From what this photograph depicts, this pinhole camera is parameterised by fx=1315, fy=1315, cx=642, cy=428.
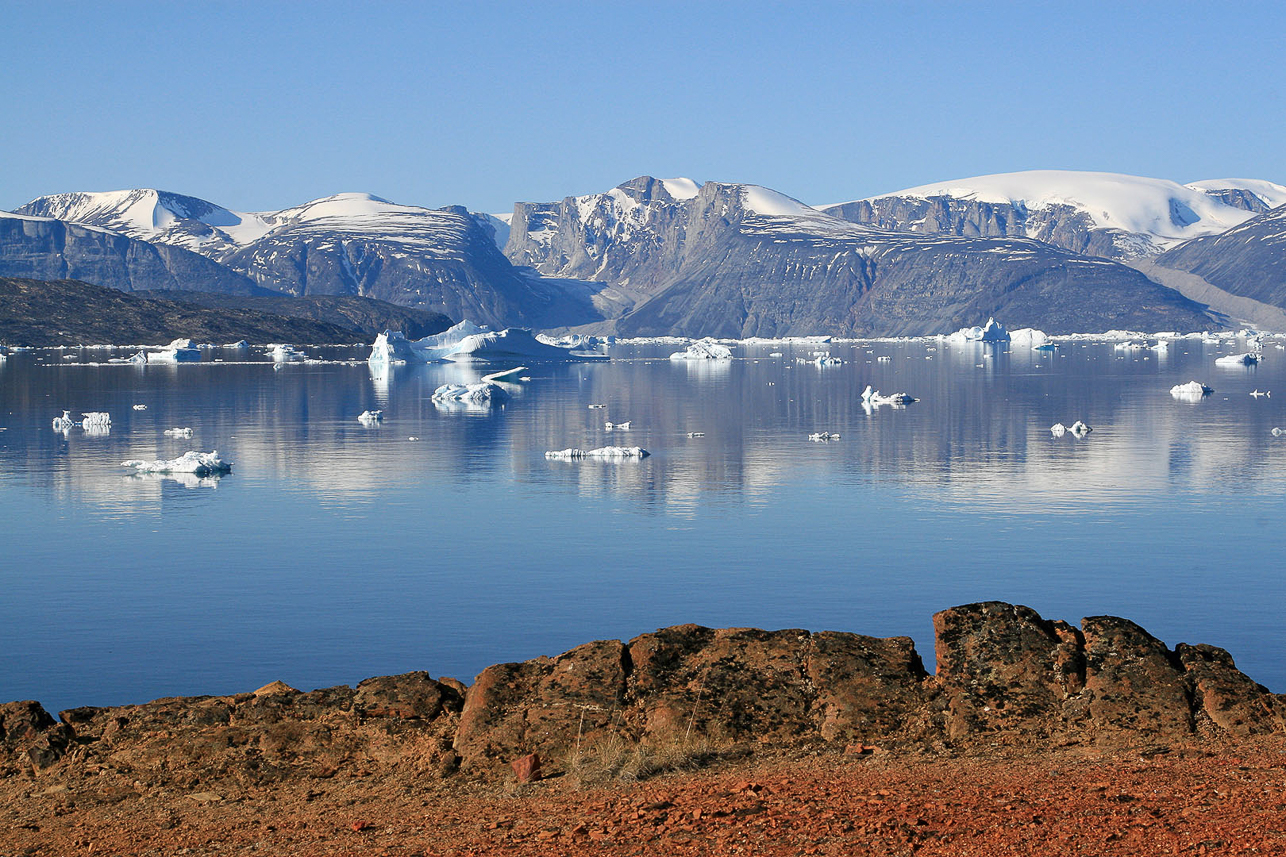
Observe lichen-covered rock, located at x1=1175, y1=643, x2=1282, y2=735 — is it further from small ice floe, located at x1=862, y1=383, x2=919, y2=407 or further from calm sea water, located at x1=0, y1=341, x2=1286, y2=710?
small ice floe, located at x1=862, y1=383, x2=919, y2=407

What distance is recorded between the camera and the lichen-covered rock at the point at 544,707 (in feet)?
35.0

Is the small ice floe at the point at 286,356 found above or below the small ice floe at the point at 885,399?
above

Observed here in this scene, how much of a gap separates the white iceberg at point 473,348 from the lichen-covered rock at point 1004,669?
131682 millimetres

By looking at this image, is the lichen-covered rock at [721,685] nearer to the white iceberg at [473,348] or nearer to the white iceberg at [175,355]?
the white iceberg at [473,348]

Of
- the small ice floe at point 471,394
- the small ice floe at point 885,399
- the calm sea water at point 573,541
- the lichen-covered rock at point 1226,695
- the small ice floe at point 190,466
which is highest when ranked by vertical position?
the small ice floe at point 471,394

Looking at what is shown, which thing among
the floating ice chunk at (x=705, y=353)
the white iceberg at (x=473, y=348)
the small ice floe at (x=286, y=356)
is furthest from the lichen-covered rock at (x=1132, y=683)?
the floating ice chunk at (x=705, y=353)

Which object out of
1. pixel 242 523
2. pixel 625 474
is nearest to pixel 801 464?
pixel 625 474

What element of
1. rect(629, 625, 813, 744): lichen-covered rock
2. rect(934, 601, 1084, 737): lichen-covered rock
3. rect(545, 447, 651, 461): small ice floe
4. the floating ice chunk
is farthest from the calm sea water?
the floating ice chunk

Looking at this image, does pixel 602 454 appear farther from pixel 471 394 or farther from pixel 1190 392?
pixel 1190 392

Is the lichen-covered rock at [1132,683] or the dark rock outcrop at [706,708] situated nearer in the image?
the dark rock outcrop at [706,708]

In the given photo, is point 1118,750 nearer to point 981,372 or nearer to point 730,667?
point 730,667

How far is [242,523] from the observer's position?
28406mm

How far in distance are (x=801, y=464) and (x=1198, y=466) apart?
11.5m

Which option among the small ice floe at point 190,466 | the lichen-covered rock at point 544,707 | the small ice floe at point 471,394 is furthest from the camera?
the small ice floe at point 471,394
